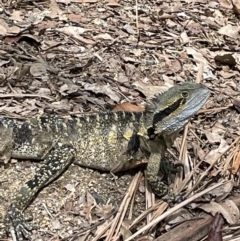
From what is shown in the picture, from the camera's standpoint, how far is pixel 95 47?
6.54m

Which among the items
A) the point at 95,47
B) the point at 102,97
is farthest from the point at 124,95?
the point at 95,47

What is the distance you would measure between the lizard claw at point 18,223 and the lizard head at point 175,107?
1277 mm

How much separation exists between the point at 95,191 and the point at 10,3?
306cm

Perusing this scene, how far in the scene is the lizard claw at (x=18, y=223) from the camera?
4.37 metres

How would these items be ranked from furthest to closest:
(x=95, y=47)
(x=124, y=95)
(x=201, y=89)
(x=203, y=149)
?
(x=95, y=47), (x=124, y=95), (x=203, y=149), (x=201, y=89)

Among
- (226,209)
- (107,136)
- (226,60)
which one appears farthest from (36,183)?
(226,60)

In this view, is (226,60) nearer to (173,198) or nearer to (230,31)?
(230,31)

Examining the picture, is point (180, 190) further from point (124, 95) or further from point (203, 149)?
point (124, 95)

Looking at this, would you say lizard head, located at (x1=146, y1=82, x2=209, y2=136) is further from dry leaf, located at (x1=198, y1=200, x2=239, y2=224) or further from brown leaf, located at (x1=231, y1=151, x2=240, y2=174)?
brown leaf, located at (x1=231, y1=151, x2=240, y2=174)

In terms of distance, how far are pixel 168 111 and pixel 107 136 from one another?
621mm

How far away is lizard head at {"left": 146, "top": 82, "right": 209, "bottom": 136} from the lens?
471 cm

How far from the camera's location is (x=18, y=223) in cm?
439

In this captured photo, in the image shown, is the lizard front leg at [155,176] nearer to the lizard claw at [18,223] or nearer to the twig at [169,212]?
the twig at [169,212]

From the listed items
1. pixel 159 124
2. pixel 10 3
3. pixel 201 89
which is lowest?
pixel 10 3
